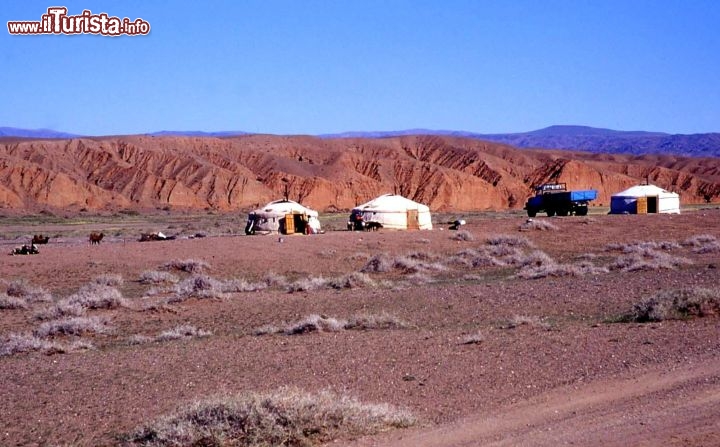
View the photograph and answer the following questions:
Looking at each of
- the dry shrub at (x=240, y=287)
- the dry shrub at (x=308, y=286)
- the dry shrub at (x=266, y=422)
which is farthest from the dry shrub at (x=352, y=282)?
the dry shrub at (x=266, y=422)

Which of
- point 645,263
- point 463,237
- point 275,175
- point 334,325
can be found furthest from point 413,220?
point 275,175

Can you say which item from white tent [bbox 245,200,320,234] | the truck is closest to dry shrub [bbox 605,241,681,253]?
white tent [bbox 245,200,320,234]

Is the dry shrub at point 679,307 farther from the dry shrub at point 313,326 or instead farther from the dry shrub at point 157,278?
the dry shrub at point 157,278

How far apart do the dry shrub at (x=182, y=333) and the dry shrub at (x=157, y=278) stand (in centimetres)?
970

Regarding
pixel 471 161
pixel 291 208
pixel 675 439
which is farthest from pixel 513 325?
pixel 471 161

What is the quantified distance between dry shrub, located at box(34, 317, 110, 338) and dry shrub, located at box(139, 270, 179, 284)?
8824 mm

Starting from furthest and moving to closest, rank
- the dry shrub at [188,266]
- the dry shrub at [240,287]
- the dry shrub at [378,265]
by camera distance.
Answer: the dry shrub at [188,266] → the dry shrub at [378,265] → the dry shrub at [240,287]

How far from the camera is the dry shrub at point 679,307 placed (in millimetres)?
14133

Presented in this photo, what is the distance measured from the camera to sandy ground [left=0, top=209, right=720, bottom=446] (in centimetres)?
855

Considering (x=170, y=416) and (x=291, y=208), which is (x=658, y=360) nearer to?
(x=170, y=416)

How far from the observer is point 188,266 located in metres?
28.0

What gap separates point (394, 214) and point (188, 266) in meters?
18.8

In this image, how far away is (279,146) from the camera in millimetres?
115312

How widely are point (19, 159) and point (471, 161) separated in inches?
2031
